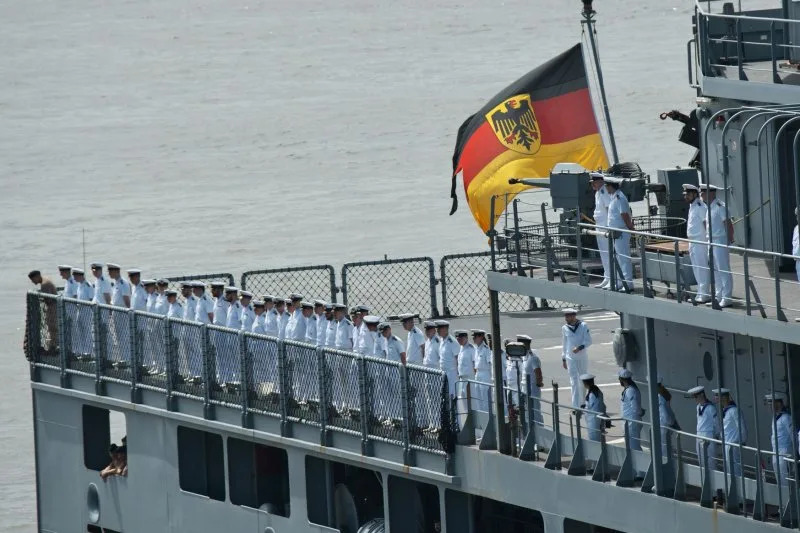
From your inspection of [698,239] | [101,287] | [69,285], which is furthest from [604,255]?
[69,285]

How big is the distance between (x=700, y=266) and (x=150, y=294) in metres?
11.0

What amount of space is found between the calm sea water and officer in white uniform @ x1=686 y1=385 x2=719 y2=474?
2091 cm

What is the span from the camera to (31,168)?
7531 centimetres

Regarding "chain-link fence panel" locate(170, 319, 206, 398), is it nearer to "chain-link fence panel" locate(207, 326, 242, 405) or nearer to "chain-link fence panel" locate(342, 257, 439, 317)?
"chain-link fence panel" locate(207, 326, 242, 405)

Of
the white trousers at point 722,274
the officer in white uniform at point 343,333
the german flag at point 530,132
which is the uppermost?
the german flag at point 530,132

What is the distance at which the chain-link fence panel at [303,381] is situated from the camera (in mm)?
30688

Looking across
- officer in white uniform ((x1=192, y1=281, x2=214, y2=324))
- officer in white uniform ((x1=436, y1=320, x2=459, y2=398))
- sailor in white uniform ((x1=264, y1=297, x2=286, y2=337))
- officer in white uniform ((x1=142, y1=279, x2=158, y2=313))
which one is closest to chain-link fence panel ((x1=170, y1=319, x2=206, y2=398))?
officer in white uniform ((x1=192, y1=281, x2=214, y2=324))

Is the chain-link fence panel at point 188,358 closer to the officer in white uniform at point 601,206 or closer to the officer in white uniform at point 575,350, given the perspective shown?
the officer in white uniform at point 575,350

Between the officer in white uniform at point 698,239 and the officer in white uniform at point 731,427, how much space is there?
1006mm

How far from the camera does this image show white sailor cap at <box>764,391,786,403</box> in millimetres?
24600

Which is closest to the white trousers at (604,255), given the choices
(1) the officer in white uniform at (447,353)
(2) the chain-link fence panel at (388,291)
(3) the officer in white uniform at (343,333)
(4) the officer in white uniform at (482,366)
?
(4) the officer in white uniform at (482,366)

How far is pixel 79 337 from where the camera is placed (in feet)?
114

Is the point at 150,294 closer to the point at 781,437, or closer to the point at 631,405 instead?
the point at 631,405

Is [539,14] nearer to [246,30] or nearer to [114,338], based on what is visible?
[246,30]
